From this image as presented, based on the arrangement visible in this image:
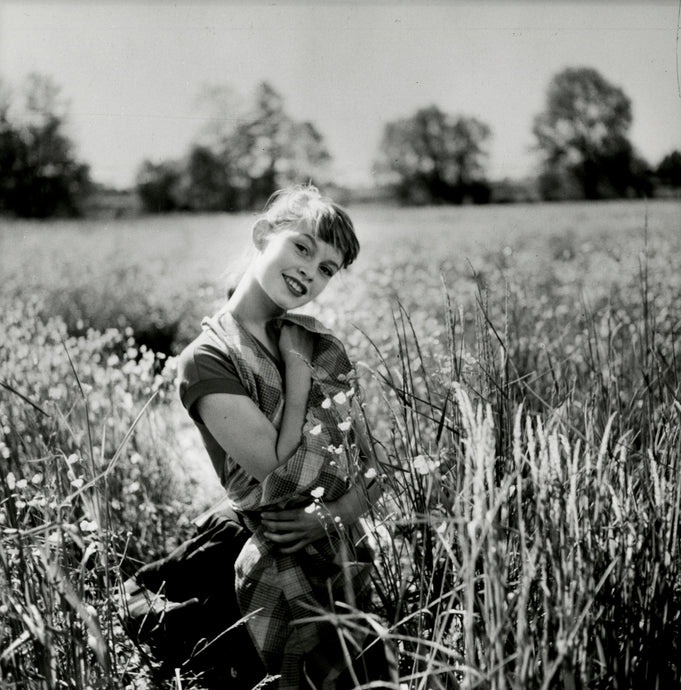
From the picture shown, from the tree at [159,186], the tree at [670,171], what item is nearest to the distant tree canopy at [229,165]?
the tree at [159,186]

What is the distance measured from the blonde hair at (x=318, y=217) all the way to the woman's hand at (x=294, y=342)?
0.26 m

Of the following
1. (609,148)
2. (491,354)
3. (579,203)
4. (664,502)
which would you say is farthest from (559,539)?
(579,203)

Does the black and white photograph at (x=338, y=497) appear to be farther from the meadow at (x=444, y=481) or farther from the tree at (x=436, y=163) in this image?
the tree at (x=436, y=163)

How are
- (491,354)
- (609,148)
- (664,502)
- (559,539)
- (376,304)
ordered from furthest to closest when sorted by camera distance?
1. (609,148)
2. (376,304)
3. (491,354)
4. (664,502)
5. (559,539)

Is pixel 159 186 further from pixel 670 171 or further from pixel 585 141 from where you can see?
pixel 670 171

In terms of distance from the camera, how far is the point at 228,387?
197cm

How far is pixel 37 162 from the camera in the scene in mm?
25141

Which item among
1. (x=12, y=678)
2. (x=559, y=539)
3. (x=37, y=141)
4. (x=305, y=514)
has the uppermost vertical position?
(x=37, y=141)

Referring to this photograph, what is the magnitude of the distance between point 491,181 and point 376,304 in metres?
→ 16.5

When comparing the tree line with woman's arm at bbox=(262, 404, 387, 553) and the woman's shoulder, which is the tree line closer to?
the woman's shoulder

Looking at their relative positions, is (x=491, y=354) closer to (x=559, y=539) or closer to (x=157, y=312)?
(x=559, y=539)

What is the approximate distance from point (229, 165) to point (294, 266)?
22.2 metres

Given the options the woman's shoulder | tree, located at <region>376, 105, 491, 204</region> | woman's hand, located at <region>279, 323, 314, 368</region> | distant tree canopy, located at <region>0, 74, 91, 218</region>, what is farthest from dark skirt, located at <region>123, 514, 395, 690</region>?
distant tree canopy, located at <region>0, 74, 91, 218</region>

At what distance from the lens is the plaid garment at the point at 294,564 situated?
1.90 m
